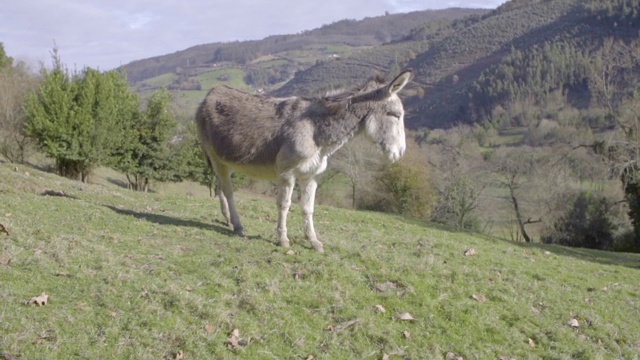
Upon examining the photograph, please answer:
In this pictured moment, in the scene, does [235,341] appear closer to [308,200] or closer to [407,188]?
[308,200]

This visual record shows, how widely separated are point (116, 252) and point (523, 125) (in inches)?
4450

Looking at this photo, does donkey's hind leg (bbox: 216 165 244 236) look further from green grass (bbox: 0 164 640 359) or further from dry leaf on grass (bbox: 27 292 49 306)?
dry leaf on grass (bbox: 27 292 49 306)

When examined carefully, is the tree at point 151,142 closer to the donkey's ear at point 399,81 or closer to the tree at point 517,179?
the tree at point 517,179

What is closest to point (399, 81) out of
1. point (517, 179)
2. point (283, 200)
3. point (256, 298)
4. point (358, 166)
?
point (283, 200)

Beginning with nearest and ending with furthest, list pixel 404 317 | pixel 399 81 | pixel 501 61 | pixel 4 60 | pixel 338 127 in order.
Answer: pixel 404 317, pixel 399 81, pixel 338 127, pixel 4 60, pixel 501 61

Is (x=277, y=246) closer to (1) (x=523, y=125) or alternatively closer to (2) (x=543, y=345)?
(2) (x=543, y=345)

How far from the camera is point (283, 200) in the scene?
9805mm

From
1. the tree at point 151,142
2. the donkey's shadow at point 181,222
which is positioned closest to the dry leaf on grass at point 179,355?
the donkey's shadow at point 181,222

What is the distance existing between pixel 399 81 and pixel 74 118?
2904 centimetres

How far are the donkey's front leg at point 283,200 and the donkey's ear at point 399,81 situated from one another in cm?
238

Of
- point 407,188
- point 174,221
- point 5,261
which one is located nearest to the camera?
point 5,261

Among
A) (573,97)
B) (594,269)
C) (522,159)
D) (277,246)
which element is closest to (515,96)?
(573,97)

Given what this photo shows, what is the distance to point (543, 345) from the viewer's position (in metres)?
8.41

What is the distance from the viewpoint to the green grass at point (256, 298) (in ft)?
20.4
